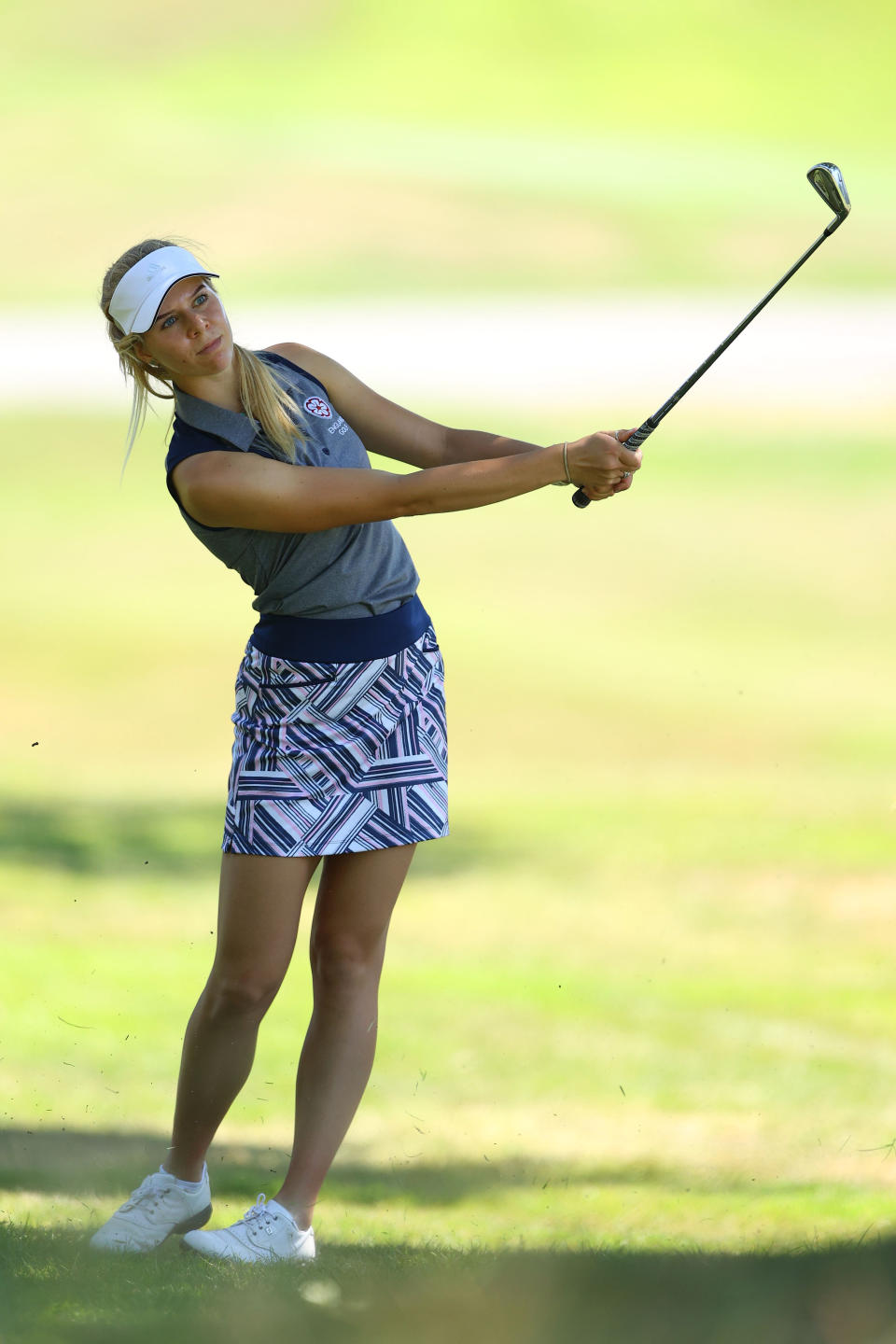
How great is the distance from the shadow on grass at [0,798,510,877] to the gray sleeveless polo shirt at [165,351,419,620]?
10.3 ft

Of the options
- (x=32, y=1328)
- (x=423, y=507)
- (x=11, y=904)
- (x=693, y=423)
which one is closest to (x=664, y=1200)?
(x=32, y=1328)

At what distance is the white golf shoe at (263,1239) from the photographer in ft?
8.57

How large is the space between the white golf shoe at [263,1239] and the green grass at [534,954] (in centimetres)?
5

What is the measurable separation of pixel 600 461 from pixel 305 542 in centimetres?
45

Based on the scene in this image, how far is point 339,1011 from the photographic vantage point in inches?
105

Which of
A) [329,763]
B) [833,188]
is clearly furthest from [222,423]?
[833,188]

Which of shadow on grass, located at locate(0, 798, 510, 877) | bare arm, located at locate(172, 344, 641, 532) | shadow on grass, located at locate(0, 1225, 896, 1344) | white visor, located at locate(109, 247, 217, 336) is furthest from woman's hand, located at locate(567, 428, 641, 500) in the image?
shadow on grass, located at locate(0, 798, 510, 877)

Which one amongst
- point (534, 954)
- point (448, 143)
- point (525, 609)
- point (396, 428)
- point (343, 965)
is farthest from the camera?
point (448, 143)

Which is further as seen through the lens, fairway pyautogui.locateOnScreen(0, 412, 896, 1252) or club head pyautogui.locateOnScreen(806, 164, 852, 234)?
fairway pyautogui.locateOnScreen(0, 412, 896, 1252)

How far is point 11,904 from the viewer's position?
5180 millimetres

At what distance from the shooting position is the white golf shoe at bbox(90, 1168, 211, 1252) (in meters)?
2.72

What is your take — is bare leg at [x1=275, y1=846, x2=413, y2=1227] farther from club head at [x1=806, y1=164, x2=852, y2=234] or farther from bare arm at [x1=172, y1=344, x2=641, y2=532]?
club head at [x1=806, y1=164, x2=852, y2=234]

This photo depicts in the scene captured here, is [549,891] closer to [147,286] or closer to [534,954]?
[534,954]

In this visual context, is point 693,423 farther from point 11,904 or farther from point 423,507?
point 423,507
